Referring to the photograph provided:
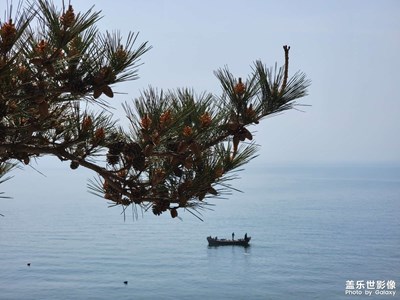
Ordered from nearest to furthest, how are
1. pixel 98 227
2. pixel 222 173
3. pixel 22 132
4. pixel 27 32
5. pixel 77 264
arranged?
pixel 27 32
pixel 22 132
pixel 222 173
pixel 77 264
pixel 98 227

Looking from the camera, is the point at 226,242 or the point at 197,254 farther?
the point at 226,242

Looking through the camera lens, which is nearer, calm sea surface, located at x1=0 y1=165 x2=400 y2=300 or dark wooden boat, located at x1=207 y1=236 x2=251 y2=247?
calm sea surface, located at x1=0 y1=165 x2=400 y2=300

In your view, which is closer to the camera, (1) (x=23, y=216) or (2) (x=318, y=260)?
(2) (x=318, y=260)

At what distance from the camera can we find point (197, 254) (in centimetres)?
5256

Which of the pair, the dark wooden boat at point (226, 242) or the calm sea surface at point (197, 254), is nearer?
the calm sea surface at point (197, 254)

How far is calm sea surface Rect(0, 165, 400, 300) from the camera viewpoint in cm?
4066

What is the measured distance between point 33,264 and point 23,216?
1056 inches

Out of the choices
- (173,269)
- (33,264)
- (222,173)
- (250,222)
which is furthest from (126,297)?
(222,173)

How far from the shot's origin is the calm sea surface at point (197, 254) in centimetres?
4066

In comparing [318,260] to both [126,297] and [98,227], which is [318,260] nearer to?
[126,297]

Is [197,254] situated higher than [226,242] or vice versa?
[226,242]

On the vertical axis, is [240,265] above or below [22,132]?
below

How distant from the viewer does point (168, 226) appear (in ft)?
224

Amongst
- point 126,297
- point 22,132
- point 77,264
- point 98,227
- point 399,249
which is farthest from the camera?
Answer: point 98,227
